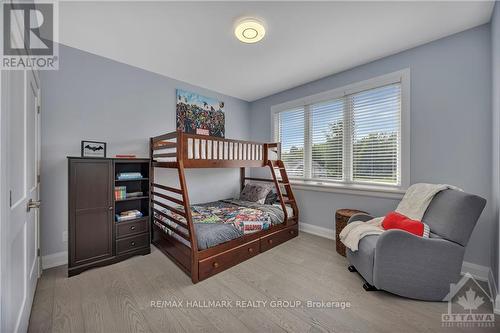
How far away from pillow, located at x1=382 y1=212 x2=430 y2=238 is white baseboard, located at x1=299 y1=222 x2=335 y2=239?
1199 mm

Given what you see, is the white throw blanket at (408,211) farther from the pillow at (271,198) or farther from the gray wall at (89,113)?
the gray wall at (89,113)

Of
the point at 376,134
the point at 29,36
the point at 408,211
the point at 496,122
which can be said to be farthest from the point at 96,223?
the point at 496,122

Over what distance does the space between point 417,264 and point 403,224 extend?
1.16ft

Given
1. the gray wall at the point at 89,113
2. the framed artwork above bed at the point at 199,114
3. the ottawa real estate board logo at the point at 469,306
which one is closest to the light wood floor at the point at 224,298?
the ottawa real estate board logo at the point at 469,306

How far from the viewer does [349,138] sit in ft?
10.2

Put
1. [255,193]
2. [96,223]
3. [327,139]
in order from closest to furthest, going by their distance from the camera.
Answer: [96,223]
[327,139]
[255,193]

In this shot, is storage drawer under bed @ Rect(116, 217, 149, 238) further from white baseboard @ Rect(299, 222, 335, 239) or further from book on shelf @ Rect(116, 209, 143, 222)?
white baseboard @ Rect(299, 222, 335, 239)

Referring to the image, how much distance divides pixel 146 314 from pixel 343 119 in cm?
336

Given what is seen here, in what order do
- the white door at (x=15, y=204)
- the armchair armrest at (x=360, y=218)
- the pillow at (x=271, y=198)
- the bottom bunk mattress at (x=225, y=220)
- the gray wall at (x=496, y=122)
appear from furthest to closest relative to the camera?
the pillow at (x=271, y=198) → the armchair armrest at (x=360, y=218) → the bottom bunk mattress at (x=225, y=220) → the gray wall at (x=496, y=122) → the white door at (x=15, y=204)

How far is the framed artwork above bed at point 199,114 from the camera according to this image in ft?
11.5

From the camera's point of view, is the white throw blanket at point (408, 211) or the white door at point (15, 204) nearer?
the white door at point (15, 204)

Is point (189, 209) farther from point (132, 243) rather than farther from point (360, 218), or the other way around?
point (360, 218)

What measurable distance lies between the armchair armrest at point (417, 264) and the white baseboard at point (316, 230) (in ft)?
4.70

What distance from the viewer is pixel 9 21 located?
3.50 ft
